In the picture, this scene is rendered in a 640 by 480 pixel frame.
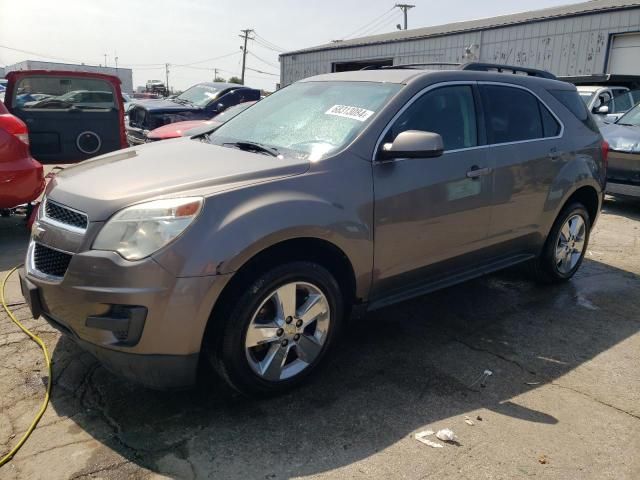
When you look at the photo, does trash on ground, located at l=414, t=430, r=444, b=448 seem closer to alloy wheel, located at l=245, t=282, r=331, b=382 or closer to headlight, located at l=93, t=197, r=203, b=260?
alloy wheel, located at l=245, t=282, r=331, b=382

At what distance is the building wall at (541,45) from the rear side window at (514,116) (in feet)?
37.4

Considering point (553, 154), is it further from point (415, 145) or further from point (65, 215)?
point (65, 215)

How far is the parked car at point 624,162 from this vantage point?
7.82m

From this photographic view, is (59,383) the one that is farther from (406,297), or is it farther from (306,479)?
(406,297)

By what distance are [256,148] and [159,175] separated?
0.67m

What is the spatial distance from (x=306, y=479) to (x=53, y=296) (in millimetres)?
1482

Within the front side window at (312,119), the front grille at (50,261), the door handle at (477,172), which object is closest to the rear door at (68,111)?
the front side window at (312,119)

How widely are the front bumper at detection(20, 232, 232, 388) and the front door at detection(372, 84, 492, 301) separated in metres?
1.14

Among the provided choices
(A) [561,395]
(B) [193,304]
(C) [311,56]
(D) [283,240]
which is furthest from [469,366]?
(C) [311,56]

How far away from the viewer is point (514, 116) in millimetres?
4199

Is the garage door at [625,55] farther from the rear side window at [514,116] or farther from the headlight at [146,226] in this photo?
the headlight at [146,226]

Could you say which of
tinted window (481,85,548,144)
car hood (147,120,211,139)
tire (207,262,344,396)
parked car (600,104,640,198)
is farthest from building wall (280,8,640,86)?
tire (207,262,344,396)

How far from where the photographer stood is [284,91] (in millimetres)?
4223

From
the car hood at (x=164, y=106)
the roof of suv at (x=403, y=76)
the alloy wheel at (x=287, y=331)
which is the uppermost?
the roof of suv at (x=403, y=76)
